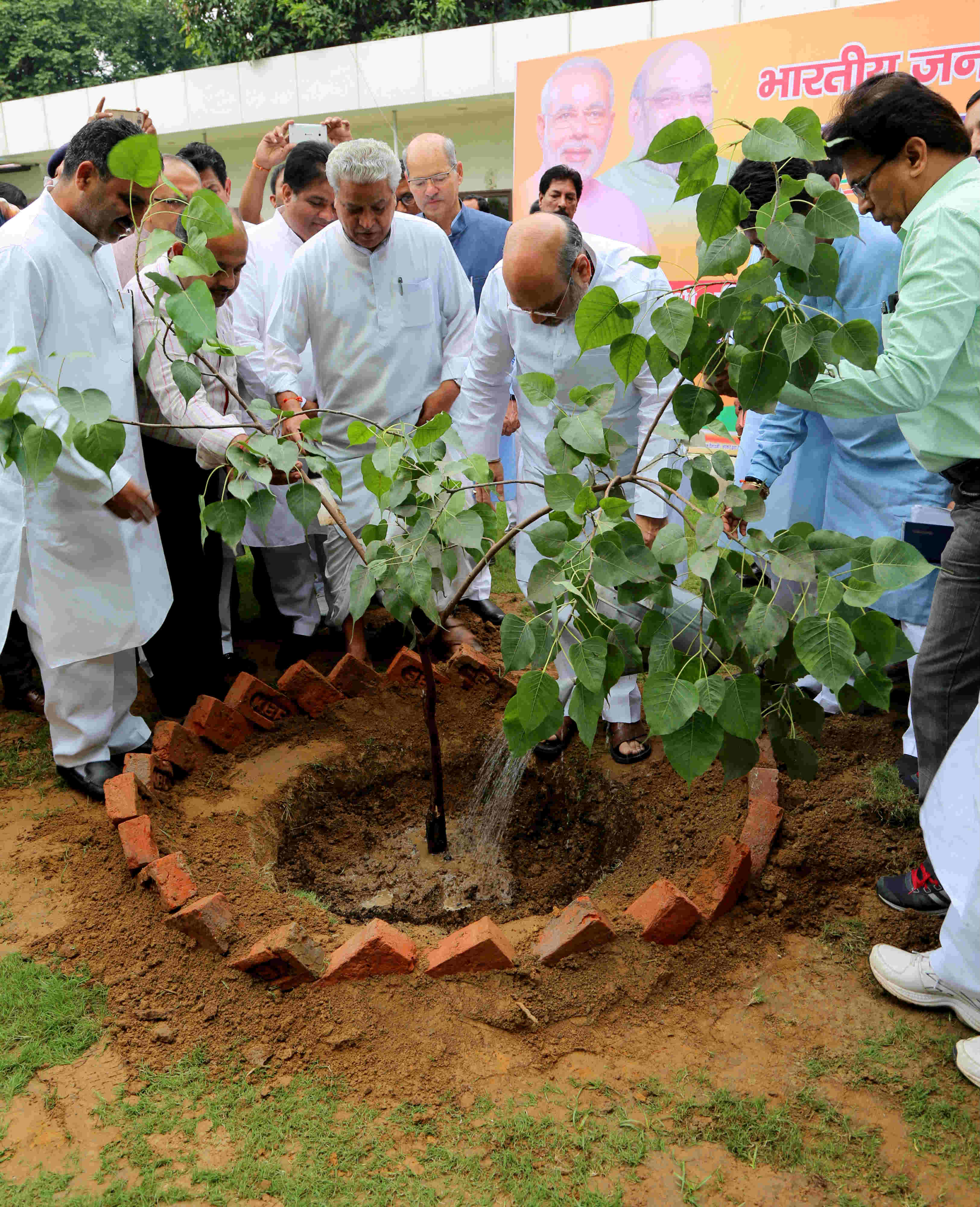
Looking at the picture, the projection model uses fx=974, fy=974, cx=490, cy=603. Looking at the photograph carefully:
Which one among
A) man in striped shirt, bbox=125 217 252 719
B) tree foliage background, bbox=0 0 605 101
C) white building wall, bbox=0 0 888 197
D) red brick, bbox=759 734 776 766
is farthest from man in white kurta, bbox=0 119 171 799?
tree foliage background, bbox=0 0 605 101

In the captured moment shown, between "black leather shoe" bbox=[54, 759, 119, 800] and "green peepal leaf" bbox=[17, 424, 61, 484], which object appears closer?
"green peepal leaf" bbox=[17, 424, 61, 484]

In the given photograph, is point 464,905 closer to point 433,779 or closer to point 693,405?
point 433,779

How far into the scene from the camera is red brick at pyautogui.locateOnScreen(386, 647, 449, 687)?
3467mm

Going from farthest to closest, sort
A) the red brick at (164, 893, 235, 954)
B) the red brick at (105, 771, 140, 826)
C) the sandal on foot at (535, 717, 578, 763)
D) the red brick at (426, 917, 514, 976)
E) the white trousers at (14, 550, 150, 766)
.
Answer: the sandal on foot at (535, 717, 578, 763) < the white trousers at (14, 550, 150, 766) < the red brick at (105, 771, 140, 826) < the red brick at (164, 893, 235, 954) < the red brick at (426, 917, 514, 976)

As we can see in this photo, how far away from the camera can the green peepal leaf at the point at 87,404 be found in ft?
7.09

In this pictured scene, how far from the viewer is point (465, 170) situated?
12.3 meters

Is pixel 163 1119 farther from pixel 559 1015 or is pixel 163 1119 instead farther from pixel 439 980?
pixel 559 1015

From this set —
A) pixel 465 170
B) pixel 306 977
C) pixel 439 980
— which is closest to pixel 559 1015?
pixel 439 980

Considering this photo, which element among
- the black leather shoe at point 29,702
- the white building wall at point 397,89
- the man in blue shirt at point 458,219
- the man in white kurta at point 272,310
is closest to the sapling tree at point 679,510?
the man in white kurta at point 272,310

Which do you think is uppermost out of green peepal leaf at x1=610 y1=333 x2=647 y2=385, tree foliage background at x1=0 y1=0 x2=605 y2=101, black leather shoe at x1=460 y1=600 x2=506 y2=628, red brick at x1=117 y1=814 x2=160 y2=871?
tree foliage background at x1=0 y1=0 x2=605 y2=101

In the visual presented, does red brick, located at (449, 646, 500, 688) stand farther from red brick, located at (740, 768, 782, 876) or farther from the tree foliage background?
the tree foliage background

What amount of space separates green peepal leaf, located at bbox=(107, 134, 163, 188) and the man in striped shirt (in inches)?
36.0

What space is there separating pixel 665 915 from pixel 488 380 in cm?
192

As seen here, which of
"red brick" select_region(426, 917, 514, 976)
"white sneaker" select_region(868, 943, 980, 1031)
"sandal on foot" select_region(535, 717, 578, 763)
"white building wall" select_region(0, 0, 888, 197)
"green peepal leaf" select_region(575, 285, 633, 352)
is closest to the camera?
"green peepal leaf" select_region(575, 285, 633, 352)
